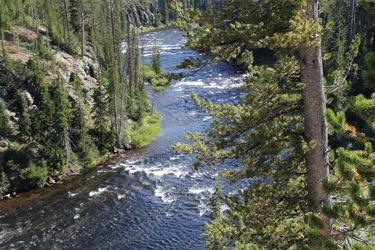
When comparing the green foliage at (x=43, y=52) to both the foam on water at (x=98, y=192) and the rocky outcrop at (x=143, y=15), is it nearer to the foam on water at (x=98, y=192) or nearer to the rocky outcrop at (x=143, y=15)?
the foam on water at (x=98, y=192)

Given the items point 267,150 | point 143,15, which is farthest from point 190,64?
point 143,15

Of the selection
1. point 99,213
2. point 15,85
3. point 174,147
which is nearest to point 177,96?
Answer: point 15,85

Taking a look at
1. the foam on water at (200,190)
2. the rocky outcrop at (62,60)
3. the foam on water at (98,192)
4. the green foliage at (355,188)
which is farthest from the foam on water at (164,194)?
the green foliage at (355,188)

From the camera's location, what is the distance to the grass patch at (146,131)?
4556 centimetres

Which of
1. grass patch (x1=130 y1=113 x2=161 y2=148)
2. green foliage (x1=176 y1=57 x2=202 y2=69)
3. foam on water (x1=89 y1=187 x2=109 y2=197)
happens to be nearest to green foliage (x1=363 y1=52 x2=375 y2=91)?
green foliage (x1=176 y1=57 x2=202 y2=69)

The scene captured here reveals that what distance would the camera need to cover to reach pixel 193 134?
9.82 meters

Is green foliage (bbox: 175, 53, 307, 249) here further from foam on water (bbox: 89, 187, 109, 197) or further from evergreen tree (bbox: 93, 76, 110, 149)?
evergreen tree (bbox: 93, 76, 110, 149)

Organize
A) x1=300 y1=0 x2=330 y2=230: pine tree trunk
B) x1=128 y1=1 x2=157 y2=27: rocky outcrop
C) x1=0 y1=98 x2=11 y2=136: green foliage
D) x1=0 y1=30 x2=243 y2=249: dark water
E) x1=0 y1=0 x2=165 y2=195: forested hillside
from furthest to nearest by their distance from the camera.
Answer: x1=128 y1=1 x2=157 y2=27: rocky outcrop, x1=0 y1=0 x2=165 y2=195: forested hillside, x1=0 y1=98 x2=11 y2=136: green foliage, x1=0 y1=30 x2=243 y2=249: dark water, x1=300 y1=0 x2=330 y2=230: pine tree trunk

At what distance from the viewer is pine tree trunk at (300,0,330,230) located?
8.71 metres

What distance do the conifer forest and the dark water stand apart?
0.43ft

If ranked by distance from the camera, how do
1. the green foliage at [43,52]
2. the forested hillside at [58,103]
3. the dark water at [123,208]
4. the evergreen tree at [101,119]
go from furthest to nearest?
the green foliage at [43,52] → the evergreen tree at [101,119] → the forested hillside at [58,103] → the dark water at [123,208]

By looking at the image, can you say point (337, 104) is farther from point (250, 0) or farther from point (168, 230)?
point (250, 0)

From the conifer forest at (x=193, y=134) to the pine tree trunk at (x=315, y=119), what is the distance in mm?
21

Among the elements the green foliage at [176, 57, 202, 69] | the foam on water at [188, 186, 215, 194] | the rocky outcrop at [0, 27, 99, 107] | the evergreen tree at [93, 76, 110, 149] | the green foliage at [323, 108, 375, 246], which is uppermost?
the green foliage at [176, 57, 202, 69]
